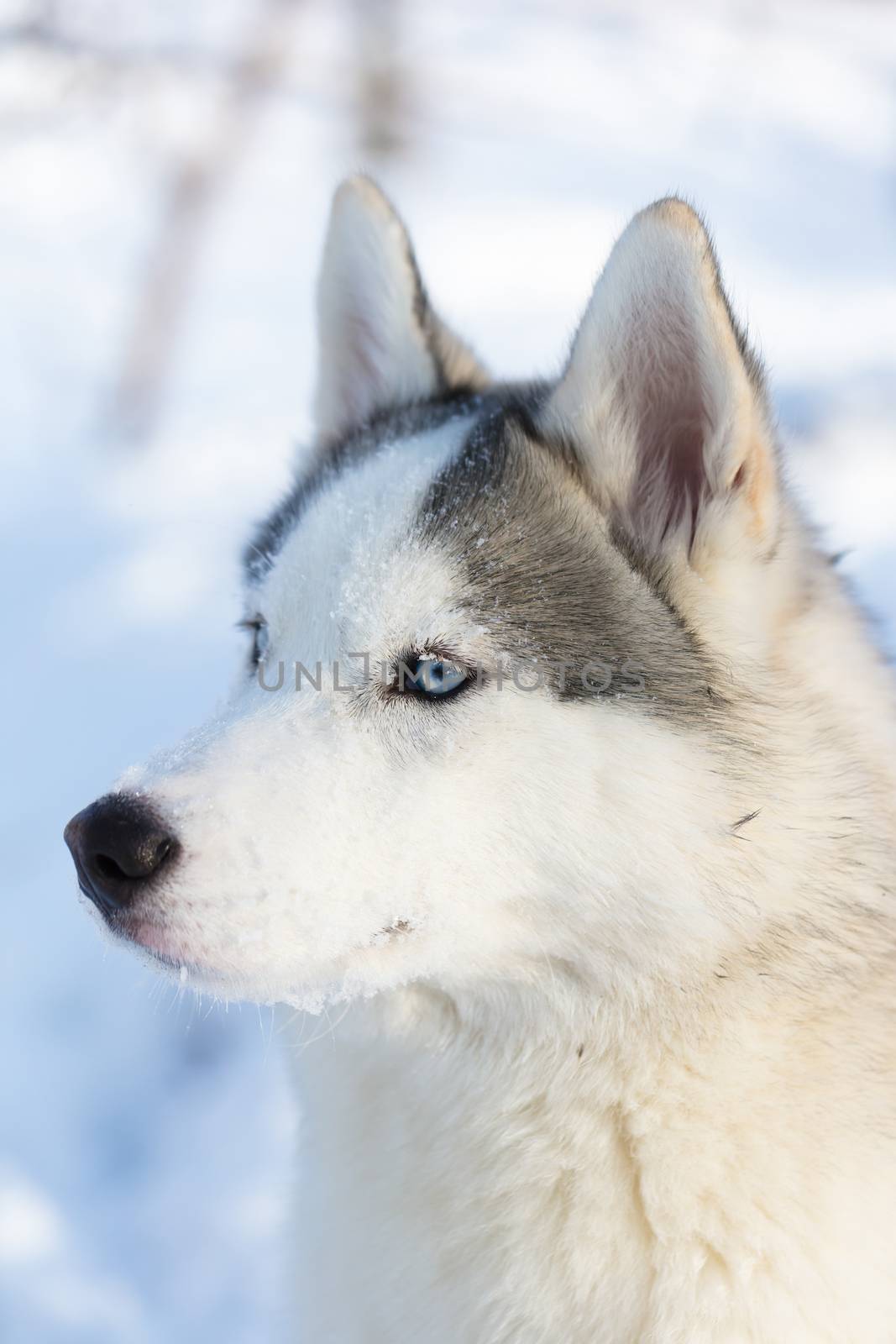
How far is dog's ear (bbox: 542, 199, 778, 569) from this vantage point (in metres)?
1.44

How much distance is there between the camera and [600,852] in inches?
57.8

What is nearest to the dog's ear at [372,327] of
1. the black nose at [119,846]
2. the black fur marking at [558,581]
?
the black fur marking at [558,581]

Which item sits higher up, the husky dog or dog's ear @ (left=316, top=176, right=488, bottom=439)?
dog's ear @ (left=316, top=176, right=488, bottom=439)

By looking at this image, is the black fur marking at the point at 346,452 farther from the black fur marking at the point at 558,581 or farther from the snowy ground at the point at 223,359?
the snowy ground at the point at 223,359

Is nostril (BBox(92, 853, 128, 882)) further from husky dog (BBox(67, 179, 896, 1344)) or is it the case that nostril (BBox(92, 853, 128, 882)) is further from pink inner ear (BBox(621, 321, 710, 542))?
pink inner ear (BBox(621, 321, 710, 542))

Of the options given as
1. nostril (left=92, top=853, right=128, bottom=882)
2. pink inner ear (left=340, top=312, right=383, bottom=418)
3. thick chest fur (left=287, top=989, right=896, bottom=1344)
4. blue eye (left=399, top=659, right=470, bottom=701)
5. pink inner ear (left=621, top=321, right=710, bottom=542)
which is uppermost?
pink inner ear (left=340, top=312, right=383, bottom=418)

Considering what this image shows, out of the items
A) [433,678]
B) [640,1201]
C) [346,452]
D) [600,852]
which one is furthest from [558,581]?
[640,1201]

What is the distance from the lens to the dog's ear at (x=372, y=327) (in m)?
2.04

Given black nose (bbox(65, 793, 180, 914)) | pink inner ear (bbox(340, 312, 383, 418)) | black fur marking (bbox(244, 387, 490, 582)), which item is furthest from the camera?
pink inner ear (bbox(340, 312, 383, 418))

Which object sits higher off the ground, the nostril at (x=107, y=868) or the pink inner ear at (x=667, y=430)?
the pink inner ear at (x=667, y=430)

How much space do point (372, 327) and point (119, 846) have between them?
121 cm

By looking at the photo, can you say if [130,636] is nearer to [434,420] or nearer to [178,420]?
[178,420]

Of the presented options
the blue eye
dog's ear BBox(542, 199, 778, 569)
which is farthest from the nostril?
dog's ear BBox(542, 199, 778, 569)

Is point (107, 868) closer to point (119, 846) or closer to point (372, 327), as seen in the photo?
point (119, 846)
